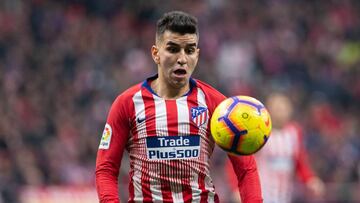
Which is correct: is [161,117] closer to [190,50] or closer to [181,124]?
[181,124]

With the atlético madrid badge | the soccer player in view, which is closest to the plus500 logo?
the atlético madrid badge

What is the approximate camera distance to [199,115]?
5.63m

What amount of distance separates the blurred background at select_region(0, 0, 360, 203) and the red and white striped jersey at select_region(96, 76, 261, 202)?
5996mm

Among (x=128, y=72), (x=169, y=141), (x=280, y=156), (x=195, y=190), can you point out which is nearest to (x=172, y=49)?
(x=169, y=141)

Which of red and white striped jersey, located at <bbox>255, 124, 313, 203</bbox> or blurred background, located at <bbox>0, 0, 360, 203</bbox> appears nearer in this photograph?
red and white striped jersey, located at <bbox>255, 124, 313, 203</bbox>

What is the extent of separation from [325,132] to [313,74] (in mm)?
2090

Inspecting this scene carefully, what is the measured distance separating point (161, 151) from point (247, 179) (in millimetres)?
571

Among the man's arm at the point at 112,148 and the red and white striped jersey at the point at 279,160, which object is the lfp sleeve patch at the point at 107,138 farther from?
the red and white striped jersey at the point at 279,160

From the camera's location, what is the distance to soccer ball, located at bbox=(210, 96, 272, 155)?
17.2 ft

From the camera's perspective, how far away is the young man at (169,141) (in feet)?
18.2

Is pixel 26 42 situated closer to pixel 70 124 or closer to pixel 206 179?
pixel 70 124

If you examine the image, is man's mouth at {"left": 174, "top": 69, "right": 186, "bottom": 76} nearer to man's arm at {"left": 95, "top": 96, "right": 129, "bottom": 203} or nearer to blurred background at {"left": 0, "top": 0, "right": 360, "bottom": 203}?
man's arm at {"left": 95, "top": 96, "right": 129, "bottom": 203}

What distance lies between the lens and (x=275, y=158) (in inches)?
395

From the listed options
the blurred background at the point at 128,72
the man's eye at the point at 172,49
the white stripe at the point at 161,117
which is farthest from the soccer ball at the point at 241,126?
A: the blurred background at the point at 128,72
